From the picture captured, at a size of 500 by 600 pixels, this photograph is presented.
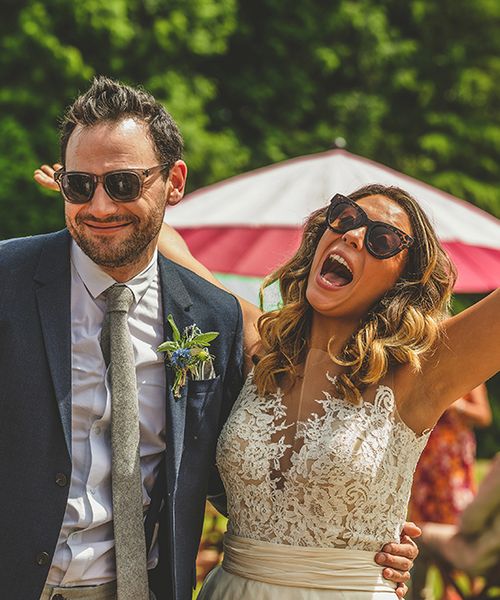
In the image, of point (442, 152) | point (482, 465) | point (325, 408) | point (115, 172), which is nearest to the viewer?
point (115, 172)

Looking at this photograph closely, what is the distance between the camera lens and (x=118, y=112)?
2904 mm

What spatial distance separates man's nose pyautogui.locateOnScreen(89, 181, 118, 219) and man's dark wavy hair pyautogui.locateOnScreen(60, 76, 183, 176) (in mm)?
190

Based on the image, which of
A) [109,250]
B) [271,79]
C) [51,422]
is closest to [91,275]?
[109,250]

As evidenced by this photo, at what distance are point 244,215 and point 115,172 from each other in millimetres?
2685

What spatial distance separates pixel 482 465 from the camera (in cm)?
1487

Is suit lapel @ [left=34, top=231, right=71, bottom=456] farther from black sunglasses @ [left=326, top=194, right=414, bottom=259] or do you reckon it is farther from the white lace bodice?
black sunglasses @ [left=326, top=194, right=414, bottom=259]

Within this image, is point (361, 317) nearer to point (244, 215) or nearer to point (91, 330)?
point (91, 330)

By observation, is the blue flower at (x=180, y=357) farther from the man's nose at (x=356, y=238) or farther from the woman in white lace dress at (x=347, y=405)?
the man's nose at (x=356, y=238)

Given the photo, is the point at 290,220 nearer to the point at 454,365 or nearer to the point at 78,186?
the point at 454,365

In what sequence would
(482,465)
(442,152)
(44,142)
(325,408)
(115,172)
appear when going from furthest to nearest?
1. (442,152)
2. (482,465)
3. (44,142)
4. (325,408)
5. (115,172)

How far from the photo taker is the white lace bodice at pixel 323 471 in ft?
9.87

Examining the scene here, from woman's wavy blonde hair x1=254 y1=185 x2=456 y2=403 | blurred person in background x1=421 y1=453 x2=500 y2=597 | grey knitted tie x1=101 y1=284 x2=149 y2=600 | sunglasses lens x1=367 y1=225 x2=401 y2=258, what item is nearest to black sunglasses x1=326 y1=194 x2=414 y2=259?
sunglasses lens x1=367 y1=225 x2=401 y2=258

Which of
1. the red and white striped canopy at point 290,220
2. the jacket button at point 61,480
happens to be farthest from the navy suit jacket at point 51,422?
the red and white striped canopy at point 290,220

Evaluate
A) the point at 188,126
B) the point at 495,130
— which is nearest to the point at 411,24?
the point at 495,130
